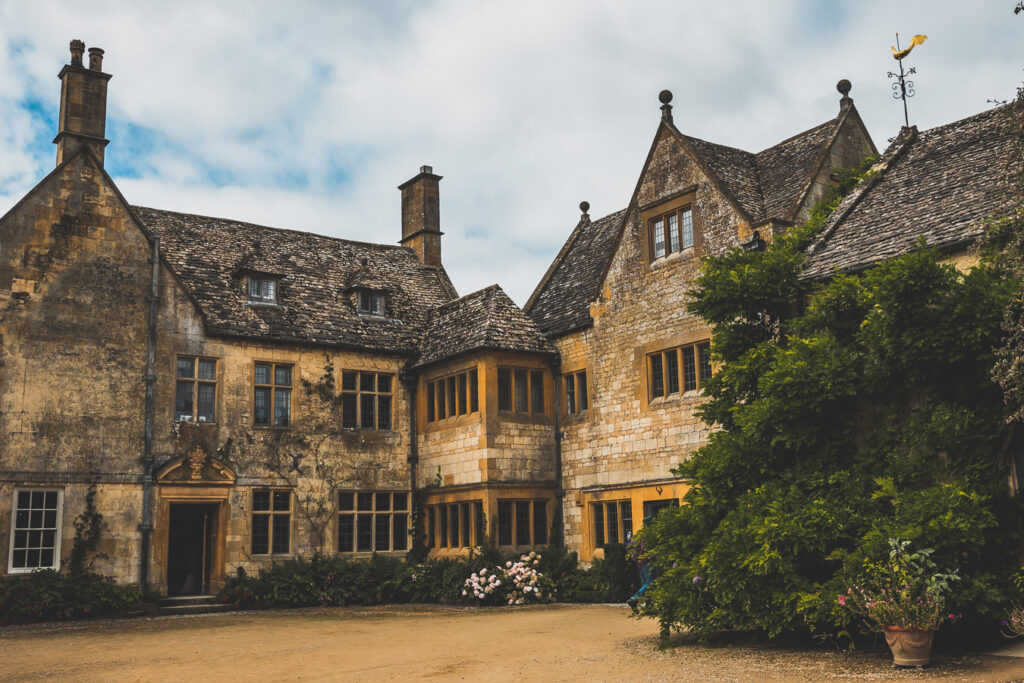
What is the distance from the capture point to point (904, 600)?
9602mm

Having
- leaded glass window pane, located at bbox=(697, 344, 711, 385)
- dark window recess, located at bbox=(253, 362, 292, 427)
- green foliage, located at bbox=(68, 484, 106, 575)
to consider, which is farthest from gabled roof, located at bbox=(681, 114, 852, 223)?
green foliage, located at bbox=(68, 484, 106, 575)

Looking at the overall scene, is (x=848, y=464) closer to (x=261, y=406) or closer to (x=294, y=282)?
(x=261, y=406)

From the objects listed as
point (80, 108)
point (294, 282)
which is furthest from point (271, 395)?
point (80, 108)

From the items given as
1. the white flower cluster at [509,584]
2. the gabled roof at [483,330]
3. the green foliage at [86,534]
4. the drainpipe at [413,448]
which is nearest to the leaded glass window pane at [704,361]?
the gabled roof at [483,330]

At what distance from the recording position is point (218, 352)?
70.8 feet

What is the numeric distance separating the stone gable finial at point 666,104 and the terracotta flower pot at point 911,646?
13789 millimetres

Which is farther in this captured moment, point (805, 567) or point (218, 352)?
point (218, 352)

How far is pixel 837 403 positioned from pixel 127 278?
15.4 meters

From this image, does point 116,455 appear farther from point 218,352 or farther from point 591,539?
point 591,539

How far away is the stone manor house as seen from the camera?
Answer: 19.3m

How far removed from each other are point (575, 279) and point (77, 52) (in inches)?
505

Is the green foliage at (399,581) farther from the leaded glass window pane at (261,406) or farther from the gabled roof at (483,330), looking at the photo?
the gabled roof at (483,330)

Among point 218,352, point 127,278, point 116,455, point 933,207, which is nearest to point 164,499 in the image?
point 116,455

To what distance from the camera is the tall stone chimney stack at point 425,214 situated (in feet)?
93.0
